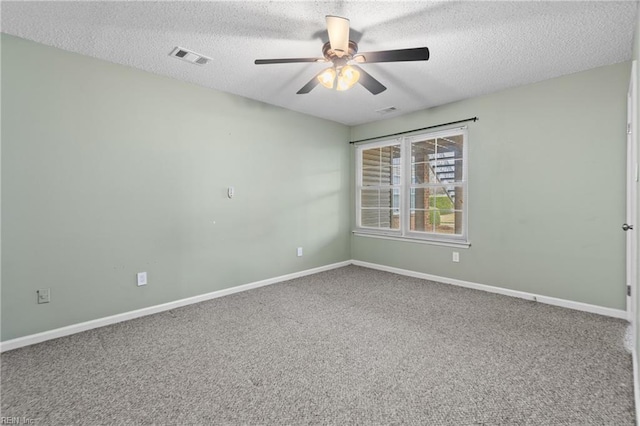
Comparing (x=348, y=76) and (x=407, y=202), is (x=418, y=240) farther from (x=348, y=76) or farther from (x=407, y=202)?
(x=348, y=76)

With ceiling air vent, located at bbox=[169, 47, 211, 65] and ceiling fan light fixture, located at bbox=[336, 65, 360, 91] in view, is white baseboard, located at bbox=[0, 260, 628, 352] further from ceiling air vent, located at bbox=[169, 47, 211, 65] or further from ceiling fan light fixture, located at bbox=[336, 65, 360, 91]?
ceiling fan light fixture, located at bbox=[336, 65, 360, 91]

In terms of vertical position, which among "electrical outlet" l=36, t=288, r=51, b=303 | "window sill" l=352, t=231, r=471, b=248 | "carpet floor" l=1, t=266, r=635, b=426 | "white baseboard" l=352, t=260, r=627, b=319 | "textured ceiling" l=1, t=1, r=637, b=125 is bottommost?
"carpet floor" l=1, t=266, r=635, b=426

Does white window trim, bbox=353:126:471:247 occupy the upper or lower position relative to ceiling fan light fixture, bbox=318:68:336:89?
lower

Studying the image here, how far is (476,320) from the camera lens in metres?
2.79

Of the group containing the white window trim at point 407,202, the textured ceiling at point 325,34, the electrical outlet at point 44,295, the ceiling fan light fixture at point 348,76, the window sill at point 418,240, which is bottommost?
the electrical outlet at point 44,295

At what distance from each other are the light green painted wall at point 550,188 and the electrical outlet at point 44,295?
13.9 ft

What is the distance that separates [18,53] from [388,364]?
3626 mm

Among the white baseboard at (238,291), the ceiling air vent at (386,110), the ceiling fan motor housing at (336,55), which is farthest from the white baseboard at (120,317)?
the ceiling fan motor housing at (336,55)

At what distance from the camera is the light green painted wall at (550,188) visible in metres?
2.87

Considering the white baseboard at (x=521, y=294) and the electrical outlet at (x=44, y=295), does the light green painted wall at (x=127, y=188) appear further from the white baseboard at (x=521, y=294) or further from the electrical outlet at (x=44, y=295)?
the white baseboard at (x=521, y=294)

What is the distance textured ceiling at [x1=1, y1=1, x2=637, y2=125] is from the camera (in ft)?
6.56

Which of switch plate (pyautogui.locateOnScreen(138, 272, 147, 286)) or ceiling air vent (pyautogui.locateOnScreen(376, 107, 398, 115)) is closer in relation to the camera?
switch plate (pyautogui.locateOnScreen(138, 272, 147, 286))

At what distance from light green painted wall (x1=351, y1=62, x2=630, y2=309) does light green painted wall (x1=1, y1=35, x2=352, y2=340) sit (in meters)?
2.42

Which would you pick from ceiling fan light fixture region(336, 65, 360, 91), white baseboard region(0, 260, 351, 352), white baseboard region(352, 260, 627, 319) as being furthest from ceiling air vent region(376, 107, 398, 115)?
white baseboard region(0, 260, 351, 352)
